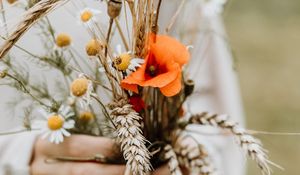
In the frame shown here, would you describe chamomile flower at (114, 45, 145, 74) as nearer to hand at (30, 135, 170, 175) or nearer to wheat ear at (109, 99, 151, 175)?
wheat ear at (109, 99, 151, 175)

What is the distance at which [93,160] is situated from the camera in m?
0.76

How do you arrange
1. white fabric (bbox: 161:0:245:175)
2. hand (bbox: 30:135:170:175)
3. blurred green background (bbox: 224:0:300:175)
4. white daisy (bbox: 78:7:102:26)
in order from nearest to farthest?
white daisy (bbox: 78:7:102:26)
hand (bbox: 30:135:170:175)
white fabric (bbox: 161:0:245:175)
blurred green background (bbox: 224:0:300:175)

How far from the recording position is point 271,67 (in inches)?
96.9

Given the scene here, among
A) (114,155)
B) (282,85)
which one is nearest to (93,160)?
(114,155)

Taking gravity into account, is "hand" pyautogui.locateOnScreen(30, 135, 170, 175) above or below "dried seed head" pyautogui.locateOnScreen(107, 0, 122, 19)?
below

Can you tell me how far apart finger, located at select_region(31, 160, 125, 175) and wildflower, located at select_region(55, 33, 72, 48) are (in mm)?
167

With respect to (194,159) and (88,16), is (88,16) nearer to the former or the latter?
(88,16)

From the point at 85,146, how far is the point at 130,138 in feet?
0.73

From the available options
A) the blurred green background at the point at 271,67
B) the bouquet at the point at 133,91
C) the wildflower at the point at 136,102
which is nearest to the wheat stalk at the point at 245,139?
the bouquet at the point at 133,91

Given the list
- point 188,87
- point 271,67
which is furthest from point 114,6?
point 271,67

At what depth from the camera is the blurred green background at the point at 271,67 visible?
206cm

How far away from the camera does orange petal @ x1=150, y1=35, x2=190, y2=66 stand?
2.07 ft

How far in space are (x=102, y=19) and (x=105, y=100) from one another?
0.12 m

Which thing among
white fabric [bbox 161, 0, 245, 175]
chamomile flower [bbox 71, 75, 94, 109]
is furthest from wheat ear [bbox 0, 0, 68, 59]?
white fabric [bbox 161, 0, 245, 175]
